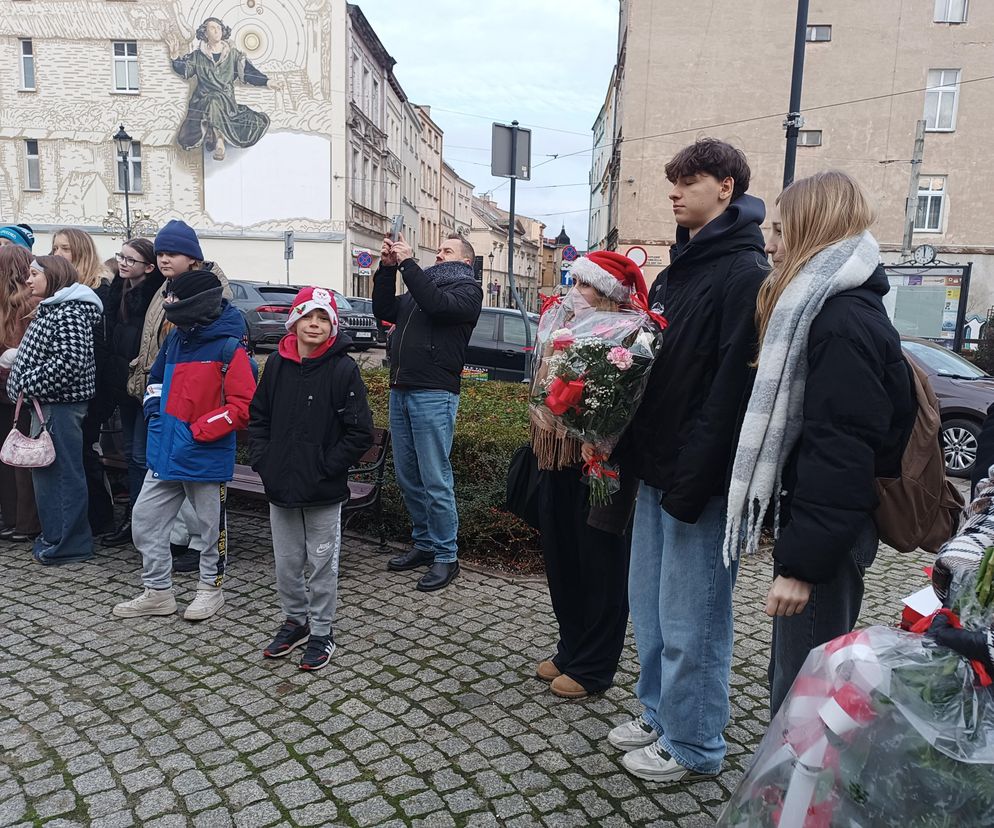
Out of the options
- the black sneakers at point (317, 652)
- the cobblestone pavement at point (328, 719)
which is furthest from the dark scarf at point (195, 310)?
the black sneakers at point (317, 652)

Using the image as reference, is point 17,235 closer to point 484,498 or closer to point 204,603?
point 204,603

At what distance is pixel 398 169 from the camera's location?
147 ft

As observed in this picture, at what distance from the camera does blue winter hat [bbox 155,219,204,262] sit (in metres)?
4.22

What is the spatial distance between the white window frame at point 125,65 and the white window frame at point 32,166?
4.04m

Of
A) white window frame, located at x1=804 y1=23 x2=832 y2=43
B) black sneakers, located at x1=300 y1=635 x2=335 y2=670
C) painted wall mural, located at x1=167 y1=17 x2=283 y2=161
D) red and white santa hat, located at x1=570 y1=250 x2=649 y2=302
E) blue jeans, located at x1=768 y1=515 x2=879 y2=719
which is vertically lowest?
black sneakers, located at x1=300 y1=635 x2=335 y2=670

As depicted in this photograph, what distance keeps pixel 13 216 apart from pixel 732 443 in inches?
1426

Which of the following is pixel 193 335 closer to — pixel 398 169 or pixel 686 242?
pixel 686 242

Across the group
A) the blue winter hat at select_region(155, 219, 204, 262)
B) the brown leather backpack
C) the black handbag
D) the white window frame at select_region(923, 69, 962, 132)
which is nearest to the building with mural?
the white window frame at select_region(923, 69, 962, 132)

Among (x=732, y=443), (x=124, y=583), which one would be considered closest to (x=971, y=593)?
(x=732, y=443)

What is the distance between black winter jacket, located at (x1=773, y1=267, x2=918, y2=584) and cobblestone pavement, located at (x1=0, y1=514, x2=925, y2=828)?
120 cm

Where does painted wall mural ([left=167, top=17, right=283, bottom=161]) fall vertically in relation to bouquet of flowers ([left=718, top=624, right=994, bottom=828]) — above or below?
above

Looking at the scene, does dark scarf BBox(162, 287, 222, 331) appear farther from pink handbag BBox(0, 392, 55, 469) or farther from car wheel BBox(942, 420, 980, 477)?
car wheel BBox(942, 420, 980, 477)

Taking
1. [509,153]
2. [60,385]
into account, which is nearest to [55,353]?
[60,385]

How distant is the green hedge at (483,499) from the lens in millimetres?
5141
